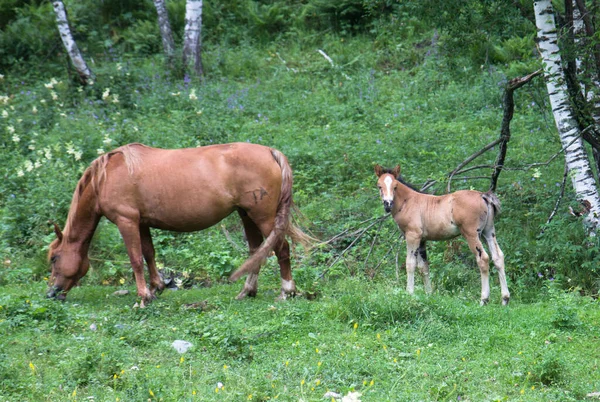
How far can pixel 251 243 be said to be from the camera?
33.1 feet

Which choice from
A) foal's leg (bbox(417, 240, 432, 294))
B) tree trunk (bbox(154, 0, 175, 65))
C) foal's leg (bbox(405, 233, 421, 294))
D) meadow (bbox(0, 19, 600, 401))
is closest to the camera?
meadow (bbox(0, 19, 600, 401))

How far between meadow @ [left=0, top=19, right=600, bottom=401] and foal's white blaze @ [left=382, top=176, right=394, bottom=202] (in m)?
1.13

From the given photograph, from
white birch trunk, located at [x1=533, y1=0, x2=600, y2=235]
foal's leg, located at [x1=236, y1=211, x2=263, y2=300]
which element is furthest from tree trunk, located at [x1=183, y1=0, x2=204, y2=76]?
white birch trunk, located at [x1=533, y1=0, x2=600, y2=235]

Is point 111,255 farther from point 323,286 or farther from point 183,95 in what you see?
point 183,95

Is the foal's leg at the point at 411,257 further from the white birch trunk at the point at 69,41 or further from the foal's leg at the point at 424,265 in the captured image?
the white birch trunk at the point at 69,41

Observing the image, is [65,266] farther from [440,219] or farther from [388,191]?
[440,219]

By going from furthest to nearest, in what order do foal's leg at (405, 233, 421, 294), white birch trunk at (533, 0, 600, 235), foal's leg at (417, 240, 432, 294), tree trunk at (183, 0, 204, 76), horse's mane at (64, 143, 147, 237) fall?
tree trunk at (183, 0, 204, 76), white birch trunk at (533, 0, 600, 235), horse's mane at (64, 143, 147, 237), foal's leg at (417, 240, 432, 294), foal's leg at (405, 233, 421, 294)

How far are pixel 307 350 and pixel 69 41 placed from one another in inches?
542

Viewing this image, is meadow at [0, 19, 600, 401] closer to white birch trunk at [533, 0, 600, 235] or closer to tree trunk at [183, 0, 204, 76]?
white birch trunk at [533, 0, 600, 235]

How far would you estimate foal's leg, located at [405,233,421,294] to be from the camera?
30.0 feet

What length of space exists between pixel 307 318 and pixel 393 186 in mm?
1995

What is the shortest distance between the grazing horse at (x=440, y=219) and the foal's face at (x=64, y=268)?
4164 mm

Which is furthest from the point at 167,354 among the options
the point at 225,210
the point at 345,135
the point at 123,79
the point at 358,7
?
the point at 358,7

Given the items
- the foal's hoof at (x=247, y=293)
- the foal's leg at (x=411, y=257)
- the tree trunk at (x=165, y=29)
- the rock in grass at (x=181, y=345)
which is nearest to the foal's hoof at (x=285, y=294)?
the foal's hoof at (x=247, y=293)
